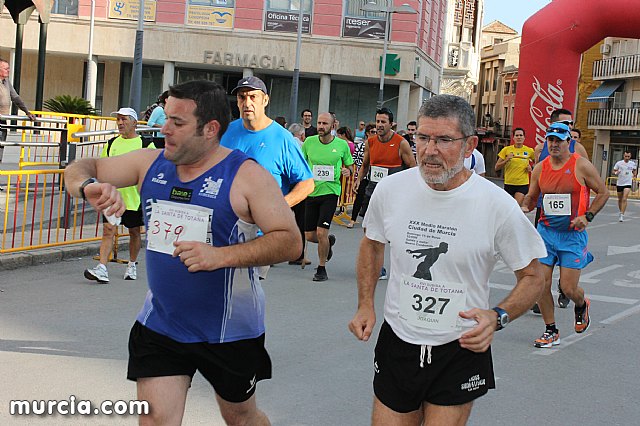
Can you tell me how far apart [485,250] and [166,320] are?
136 centimetres

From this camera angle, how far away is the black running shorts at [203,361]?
Result: 412 cm

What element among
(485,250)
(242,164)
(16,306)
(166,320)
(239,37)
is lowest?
(16,306)

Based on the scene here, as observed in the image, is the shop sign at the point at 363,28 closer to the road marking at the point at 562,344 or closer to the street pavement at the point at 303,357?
the street pavement at the point at 303,357

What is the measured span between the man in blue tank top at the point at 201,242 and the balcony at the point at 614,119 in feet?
193

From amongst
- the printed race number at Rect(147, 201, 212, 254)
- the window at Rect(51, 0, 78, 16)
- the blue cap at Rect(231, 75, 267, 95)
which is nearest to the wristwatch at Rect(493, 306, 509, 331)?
the printed race number at Rect(147, 201, 212, 254)

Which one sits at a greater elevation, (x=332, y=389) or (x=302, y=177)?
(x=302, y=177)

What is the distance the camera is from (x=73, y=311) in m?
8.75

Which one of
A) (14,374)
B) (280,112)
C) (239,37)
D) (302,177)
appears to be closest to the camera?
(14,374)

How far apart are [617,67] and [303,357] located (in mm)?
60685

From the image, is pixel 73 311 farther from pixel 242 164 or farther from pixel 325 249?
pixel 242 164

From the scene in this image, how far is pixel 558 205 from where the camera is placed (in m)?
8.73

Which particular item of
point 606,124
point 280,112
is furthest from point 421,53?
point 606,124

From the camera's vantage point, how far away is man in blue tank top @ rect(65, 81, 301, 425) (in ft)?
13.3

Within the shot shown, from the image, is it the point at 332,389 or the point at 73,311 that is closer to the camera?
the point at 332,389
